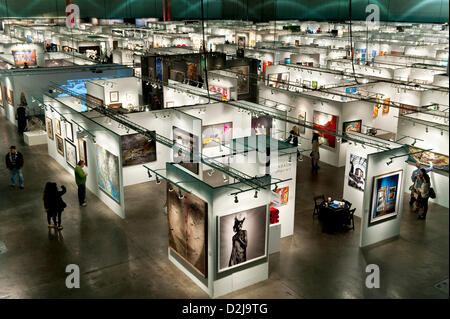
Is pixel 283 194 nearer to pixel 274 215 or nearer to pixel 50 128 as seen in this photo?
pixel 274 215

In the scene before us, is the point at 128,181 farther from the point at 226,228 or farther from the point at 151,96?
the point at 151,96

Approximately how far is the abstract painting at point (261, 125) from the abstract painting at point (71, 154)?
577 cm

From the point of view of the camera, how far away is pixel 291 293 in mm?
8555

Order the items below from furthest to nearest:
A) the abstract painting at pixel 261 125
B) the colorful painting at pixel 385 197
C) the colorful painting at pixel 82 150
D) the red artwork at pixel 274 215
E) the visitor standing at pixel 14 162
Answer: the abstract painting at pixel 261 125, the colorful painting at pixel 82 150, the visitor standing at pixel 14 162, the colorful painting at pixel 385 197, the red artwork at pixel 274 215

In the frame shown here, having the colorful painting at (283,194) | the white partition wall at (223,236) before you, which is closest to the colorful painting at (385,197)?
the colorful painting at (283,194)

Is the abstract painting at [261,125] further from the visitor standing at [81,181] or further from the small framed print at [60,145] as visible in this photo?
the visitor standing at [81,181]

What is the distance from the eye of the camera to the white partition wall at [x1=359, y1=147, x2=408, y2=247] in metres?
10.2

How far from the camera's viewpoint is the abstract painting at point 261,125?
53.4ft

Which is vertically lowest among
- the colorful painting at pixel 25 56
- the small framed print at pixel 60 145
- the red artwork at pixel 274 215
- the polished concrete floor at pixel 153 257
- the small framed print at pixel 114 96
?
the polished concrete floor at pixel 153 257

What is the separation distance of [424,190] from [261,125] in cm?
643

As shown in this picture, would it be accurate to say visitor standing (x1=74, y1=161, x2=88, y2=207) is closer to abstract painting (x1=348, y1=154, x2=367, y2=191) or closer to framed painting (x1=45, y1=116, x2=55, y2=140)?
framed painting (x1=45, y1=116, x2=55, y2=140)

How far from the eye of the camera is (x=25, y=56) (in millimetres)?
26734

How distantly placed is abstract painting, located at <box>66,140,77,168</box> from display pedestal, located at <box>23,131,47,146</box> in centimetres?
342
